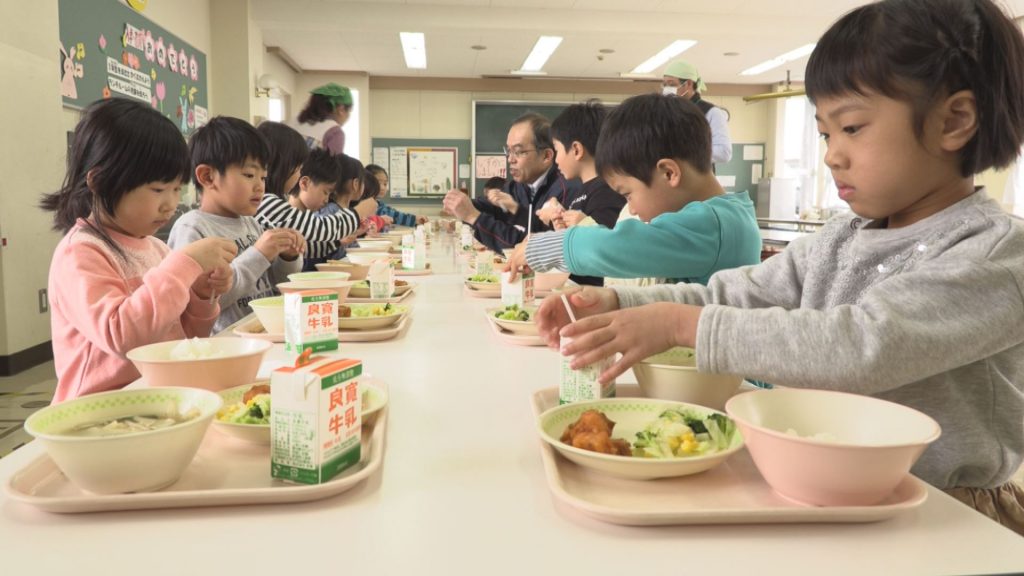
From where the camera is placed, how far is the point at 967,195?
2.89 ft

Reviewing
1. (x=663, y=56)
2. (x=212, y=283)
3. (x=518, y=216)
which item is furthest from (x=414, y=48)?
(x=212, y=283)

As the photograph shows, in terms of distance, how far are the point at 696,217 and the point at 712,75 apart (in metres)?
8.32

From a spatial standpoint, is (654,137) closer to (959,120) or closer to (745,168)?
(959,120)

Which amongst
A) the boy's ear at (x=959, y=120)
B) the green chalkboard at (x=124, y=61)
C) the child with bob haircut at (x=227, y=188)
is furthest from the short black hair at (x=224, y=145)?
the green chalkboard at (x=124, y=61)

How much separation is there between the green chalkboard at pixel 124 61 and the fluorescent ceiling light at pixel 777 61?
19.8 feet

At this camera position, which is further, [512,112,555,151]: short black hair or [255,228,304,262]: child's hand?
[512,112,555,151]: short black hair

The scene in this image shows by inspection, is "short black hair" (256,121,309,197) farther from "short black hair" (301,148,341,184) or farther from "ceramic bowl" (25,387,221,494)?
"ceramic bowl" (25,387,221,494)

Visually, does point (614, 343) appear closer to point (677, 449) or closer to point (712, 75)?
point (677, 449)

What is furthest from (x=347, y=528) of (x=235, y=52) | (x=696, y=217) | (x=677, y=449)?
(x=235, y=52)

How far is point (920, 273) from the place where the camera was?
2.50ft

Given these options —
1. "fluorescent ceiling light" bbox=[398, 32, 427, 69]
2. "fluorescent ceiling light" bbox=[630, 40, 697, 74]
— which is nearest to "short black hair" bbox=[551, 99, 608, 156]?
"fluorescent ceiling light" bbox=[398, 32, 427, 69]

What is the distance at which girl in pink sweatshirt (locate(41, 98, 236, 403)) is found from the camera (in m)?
1.18

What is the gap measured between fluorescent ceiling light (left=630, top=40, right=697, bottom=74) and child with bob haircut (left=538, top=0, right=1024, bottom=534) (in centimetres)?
683

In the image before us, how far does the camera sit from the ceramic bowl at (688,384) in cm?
86
